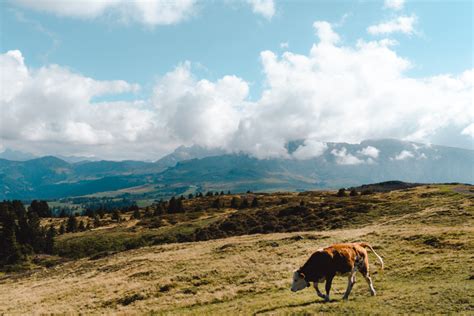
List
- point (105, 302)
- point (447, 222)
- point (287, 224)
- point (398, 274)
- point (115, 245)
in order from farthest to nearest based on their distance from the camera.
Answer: point (115, 245) → point (287, 224) → point (447, 222) → point (105, 302) → point (398, 274)

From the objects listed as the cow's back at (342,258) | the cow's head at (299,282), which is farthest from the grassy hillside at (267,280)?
the cow's back at (342,258)

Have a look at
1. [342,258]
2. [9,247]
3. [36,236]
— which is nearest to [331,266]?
[342,258]

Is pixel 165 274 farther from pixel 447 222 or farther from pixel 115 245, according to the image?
pixel 115 245

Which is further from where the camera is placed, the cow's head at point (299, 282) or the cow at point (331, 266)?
the cow's head at point (299, 282)

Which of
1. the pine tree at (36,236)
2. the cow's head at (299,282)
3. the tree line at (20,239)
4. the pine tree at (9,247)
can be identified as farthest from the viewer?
the pine tree at (36,236)

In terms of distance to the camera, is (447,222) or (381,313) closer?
(381,313)

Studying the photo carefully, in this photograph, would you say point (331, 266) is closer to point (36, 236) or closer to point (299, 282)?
point (299, 282)

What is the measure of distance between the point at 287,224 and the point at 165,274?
138ft

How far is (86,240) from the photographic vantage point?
93500 mm

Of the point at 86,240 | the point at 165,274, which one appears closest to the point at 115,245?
the point at 86,240

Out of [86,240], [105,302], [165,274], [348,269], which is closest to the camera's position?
[348,269]

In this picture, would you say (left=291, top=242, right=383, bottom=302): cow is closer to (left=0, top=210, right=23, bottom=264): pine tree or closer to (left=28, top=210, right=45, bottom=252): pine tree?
(left=0, top=210, right=23, bottom=264): pine tree

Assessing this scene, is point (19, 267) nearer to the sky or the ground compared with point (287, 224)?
nearer to the ground

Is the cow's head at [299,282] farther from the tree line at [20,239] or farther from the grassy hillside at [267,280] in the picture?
the tree line at [20,239]
